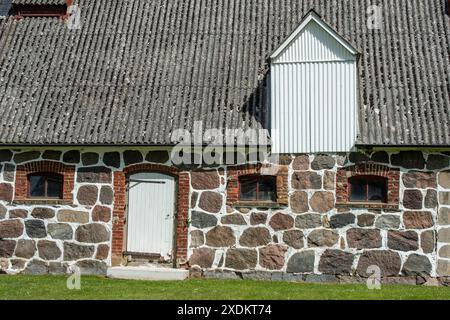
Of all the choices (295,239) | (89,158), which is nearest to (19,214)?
(89,158)

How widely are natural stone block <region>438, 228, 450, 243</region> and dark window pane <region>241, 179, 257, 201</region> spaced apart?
3.76 meters

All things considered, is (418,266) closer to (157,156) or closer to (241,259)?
(241,259)

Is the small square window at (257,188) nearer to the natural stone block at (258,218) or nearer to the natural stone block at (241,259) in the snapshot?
the natural stone block at (258,218)

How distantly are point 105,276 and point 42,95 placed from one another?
14.3 feet

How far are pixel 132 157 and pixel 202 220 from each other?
6.58ft

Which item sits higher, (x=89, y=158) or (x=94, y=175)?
(x=89, y=158)

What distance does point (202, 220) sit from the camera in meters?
12.3

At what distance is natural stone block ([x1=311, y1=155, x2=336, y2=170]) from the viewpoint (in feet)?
39.6

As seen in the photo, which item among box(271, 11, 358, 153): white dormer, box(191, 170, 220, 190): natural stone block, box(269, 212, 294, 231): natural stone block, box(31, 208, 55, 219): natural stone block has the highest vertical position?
box(271, 11, 358, 153): white dormer

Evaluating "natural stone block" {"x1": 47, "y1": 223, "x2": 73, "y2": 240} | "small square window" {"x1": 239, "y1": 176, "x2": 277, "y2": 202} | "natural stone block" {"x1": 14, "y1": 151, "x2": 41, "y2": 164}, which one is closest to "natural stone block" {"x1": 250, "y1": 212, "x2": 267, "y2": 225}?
"small square window" {"x1": 239, "y1": 176, "x2": 277, "y2": 202}

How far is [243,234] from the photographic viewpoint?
12.1 metres

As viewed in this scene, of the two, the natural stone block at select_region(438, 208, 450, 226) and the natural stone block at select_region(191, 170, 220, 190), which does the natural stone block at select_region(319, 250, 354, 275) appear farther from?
the natural stone block at select_region(191, 170, 220, 190)

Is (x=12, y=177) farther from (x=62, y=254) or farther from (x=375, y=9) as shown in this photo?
(x=375, y=9)

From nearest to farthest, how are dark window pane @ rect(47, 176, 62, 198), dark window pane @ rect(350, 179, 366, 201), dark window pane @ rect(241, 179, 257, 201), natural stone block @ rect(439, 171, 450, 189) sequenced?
natural stone block @ rect(439, 171, 450, 189)
dark window pane @ rect(350, 179, 366, 201)
dark window pane @ rect(241, 179, 257, 201)
dark window pane @ rect(47, 176, 62, 198)
